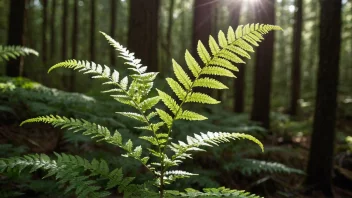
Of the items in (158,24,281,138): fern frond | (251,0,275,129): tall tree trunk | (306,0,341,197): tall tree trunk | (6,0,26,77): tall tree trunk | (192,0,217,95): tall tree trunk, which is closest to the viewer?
(158,24,281,138): fern frond

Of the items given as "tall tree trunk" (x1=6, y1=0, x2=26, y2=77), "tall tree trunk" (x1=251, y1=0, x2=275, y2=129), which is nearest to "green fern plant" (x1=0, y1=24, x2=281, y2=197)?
"tall tree trunk" (x1=6, y1=0, x2=26, y2=77)

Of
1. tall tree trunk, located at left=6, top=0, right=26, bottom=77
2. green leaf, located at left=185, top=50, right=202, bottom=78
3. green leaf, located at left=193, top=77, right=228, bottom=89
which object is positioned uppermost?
tall tree trunk, located at left=6, top=0, right=26, bottom=77

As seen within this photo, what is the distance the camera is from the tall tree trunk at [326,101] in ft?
16.8

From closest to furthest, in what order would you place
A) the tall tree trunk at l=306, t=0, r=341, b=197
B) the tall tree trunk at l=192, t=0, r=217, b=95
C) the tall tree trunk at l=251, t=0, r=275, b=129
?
the tall tree trunk at l=306, t=0, r=341, b=197, the tall tree trunk at l=192, t=0, r=217, b=95, the tall tree trunk at l=251, t=0, r=275, b=129

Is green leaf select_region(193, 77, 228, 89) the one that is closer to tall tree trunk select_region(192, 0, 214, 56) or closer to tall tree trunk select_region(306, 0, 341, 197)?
tall tree trunk select_region(306, 0, 341, 197)

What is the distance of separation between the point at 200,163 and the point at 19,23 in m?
4.90

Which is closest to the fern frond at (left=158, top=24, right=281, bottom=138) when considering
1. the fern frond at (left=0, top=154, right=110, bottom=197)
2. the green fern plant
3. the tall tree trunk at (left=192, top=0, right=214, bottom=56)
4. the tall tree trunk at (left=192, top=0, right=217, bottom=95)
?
the green fern plant

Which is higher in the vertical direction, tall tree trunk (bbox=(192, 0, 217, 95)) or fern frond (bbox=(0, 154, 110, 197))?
tall tree trunk (bbox=(192, 0, 217, 95))

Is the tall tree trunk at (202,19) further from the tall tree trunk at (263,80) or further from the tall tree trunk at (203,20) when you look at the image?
the tall tree trunk at (263,80)

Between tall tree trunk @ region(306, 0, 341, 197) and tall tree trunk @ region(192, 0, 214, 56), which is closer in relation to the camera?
tall tree trunk @ region(306, 0, 341, 197)

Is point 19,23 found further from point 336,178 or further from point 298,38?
point 298,38

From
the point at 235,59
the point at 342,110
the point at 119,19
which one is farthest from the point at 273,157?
the point at 119,19

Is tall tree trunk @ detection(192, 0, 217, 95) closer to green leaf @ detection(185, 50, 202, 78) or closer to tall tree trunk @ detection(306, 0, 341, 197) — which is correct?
tall tree trunk @ detection(306, 0, 341, 197)

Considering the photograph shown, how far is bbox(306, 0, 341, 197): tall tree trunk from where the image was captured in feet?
16.8
